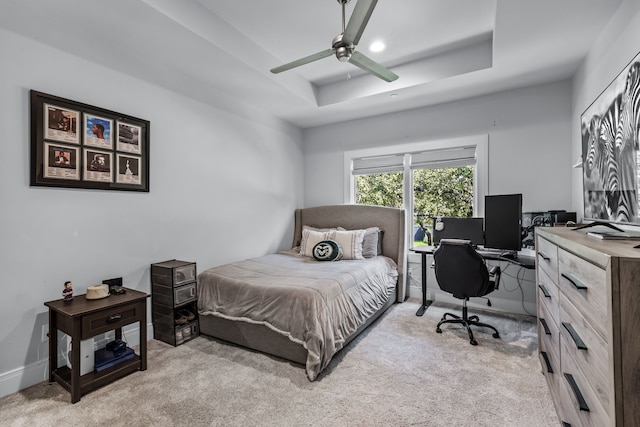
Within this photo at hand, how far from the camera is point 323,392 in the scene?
1.95m

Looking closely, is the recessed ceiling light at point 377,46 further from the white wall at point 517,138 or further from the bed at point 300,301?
the bed at point 300,301

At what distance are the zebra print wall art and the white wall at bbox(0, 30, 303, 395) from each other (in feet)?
11.2

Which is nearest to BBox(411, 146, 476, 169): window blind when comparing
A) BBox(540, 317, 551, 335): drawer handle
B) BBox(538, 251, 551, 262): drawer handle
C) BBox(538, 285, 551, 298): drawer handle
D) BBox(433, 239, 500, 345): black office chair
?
BBox(433, 239, 500, 345): black office chair

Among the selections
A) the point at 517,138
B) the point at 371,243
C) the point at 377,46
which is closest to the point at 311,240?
the point at 371,243

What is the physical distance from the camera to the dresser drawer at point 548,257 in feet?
5.40

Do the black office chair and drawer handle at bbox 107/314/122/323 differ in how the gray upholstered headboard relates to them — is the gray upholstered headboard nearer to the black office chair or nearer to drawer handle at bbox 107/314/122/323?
the black office chair

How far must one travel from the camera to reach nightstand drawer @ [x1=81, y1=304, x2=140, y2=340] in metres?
1.95

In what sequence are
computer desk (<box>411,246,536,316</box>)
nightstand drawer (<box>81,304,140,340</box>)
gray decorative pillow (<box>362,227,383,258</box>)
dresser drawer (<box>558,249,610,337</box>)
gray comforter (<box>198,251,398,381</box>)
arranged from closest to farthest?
dresser drawer (<box>558,249,610,337</box>)
nightstand drawer (<box>81,304,140,340</box>)
gray comforter (<box>198,251,398,381</box>)
computer desk (<box>411,246,536,316</box>)
gray decorative pillow (<box>362,227,383,258</box>)

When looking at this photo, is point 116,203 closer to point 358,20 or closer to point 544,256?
point 358,20

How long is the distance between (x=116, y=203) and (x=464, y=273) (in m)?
3.11

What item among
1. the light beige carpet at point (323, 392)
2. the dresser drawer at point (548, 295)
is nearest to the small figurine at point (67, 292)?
the light beige carpet at point (323, 392)

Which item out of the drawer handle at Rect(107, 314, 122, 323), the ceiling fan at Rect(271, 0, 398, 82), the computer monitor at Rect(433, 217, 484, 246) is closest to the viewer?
the ceiling fan at Rect(271, 0, 398, 82)

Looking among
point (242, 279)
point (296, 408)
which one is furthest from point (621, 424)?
point (242, 279)

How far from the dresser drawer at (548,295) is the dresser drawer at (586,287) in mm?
200
